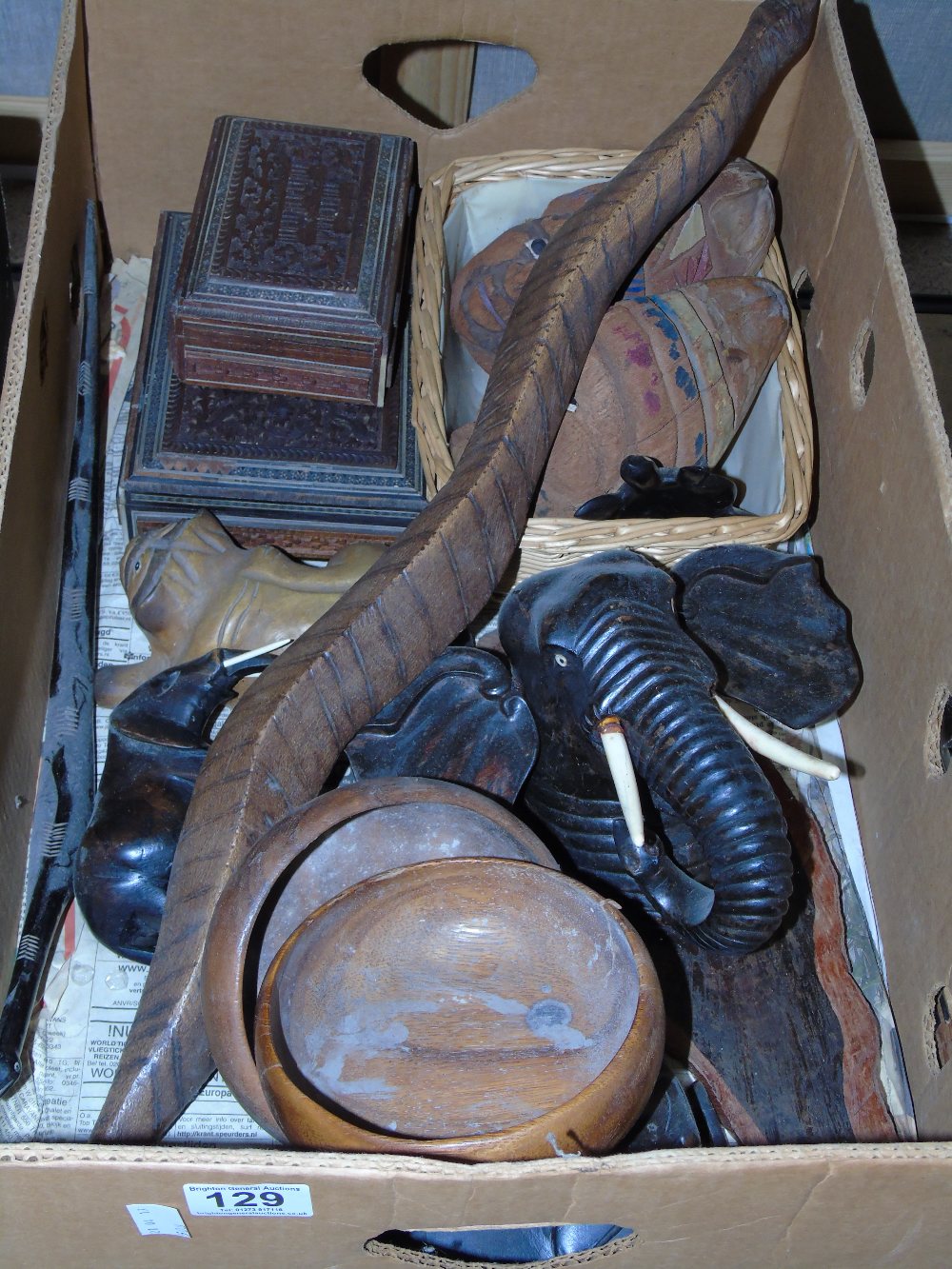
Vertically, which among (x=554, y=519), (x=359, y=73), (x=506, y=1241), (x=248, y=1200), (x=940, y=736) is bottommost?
(x=506, y=1241)

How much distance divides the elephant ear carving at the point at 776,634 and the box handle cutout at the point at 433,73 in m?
0.67

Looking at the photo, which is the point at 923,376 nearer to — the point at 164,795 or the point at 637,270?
the point at 637,270

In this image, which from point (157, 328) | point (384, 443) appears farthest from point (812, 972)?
point (157, 328)

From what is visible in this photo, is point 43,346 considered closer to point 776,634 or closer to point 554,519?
point 554,519

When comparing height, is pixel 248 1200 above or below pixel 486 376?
below

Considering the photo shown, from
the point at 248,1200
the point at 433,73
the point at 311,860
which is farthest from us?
the point at 433,73

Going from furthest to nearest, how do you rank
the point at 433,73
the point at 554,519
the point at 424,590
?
the point at 433,73, the point at 554,519, the point at 424,590

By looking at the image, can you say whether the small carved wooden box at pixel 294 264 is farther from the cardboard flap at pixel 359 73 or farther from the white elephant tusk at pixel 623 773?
the white elephant tusk at pixel 623 773

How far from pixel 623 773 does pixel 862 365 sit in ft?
1.55

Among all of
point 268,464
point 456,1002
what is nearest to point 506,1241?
point 456,1002

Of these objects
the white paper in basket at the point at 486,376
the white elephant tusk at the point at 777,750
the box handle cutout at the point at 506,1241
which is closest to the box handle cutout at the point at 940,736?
the white elephant tusk at the point at 777,750

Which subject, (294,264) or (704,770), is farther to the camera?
(294,264)

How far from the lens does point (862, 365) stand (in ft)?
3.23

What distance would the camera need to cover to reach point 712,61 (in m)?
1.11
